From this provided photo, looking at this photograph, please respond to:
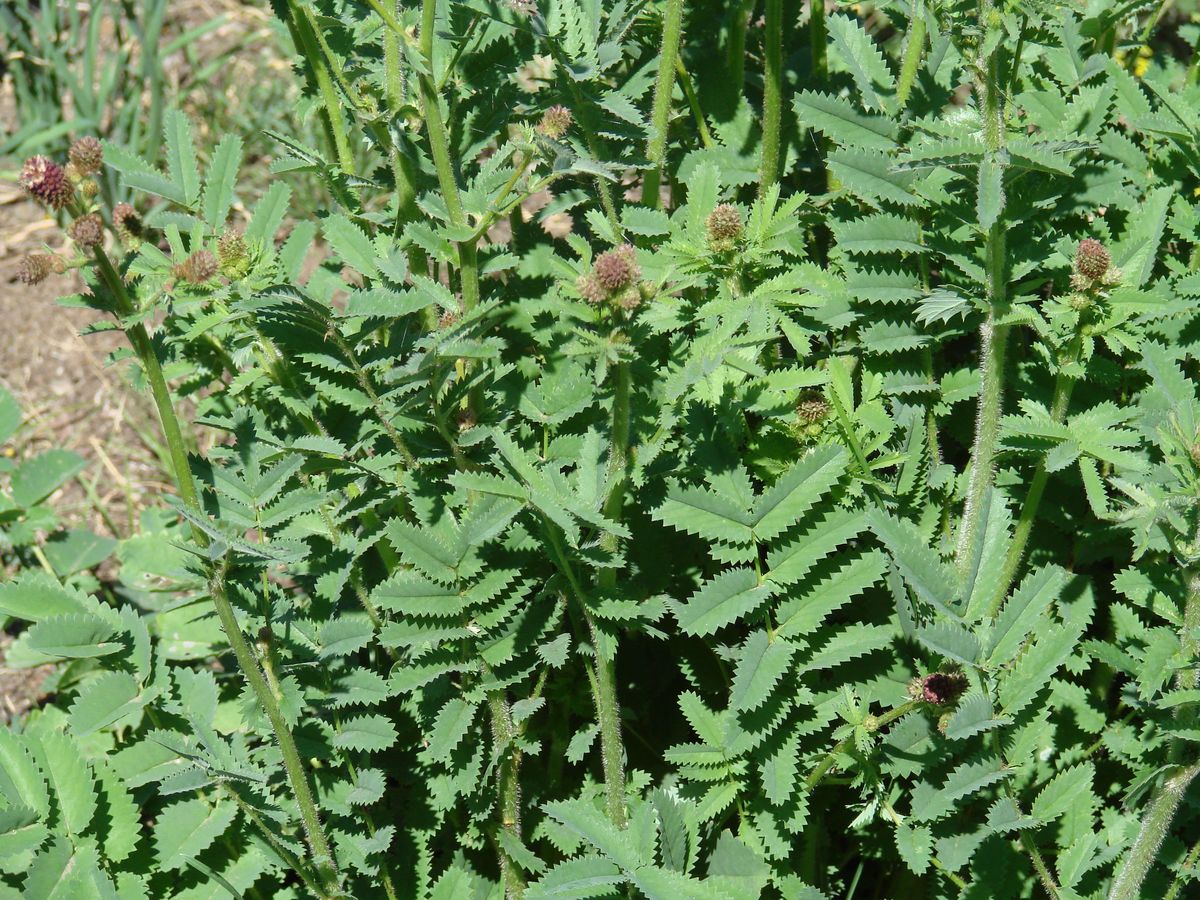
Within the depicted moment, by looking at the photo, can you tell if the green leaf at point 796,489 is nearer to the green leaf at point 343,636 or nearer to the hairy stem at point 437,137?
the hairy stem at point 437,137

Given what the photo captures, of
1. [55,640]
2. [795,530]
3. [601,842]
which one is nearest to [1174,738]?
[795,530]

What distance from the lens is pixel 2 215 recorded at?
519 cm

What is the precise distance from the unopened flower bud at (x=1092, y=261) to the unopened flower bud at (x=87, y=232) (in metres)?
1.64

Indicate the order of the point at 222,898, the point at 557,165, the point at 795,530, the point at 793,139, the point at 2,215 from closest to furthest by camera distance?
the point at 557,165 → the point at 795,530 → the point at 222,898 → the point at 793,139 → the point at 2,215

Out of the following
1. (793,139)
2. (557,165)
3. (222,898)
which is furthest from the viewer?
(793,139)

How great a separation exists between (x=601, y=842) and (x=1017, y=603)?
846 millimetres

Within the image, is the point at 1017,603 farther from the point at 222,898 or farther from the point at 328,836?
the point at 222,898

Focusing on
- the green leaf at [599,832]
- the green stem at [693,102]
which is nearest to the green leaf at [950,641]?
the green leaf at [599,832]

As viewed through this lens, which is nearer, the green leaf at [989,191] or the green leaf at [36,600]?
the green leaf at [989,191]

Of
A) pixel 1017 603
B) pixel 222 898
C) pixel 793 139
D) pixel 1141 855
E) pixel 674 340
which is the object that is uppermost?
pixel 793 139

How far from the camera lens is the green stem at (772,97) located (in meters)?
2.47

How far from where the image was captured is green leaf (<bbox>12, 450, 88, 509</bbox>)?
322 cm

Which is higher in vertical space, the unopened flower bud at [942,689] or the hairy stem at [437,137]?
the hairy stem at [437,137]

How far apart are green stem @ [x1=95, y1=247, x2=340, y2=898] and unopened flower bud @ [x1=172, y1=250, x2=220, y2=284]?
9.7 inches
